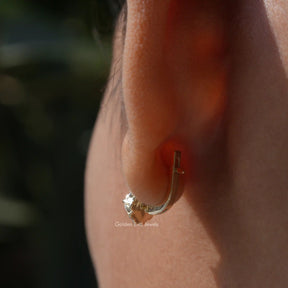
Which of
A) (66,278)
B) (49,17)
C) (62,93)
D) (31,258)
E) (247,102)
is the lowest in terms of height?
(247,102)

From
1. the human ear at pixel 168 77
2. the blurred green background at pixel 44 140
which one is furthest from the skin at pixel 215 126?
the blurred green background at pixel 44 140

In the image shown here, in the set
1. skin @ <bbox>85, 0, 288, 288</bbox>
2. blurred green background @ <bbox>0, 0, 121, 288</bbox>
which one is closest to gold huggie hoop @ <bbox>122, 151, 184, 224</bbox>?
skin @ <bbox>85, 0, 288, 288</bbox>

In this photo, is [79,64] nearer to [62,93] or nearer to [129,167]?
[62,93]

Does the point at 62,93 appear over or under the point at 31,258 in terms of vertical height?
over

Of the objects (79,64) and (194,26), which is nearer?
(194,26)

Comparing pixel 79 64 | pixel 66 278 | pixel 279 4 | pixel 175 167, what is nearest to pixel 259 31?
pixel 279 4

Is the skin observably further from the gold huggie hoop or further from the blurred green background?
the blurred green background
